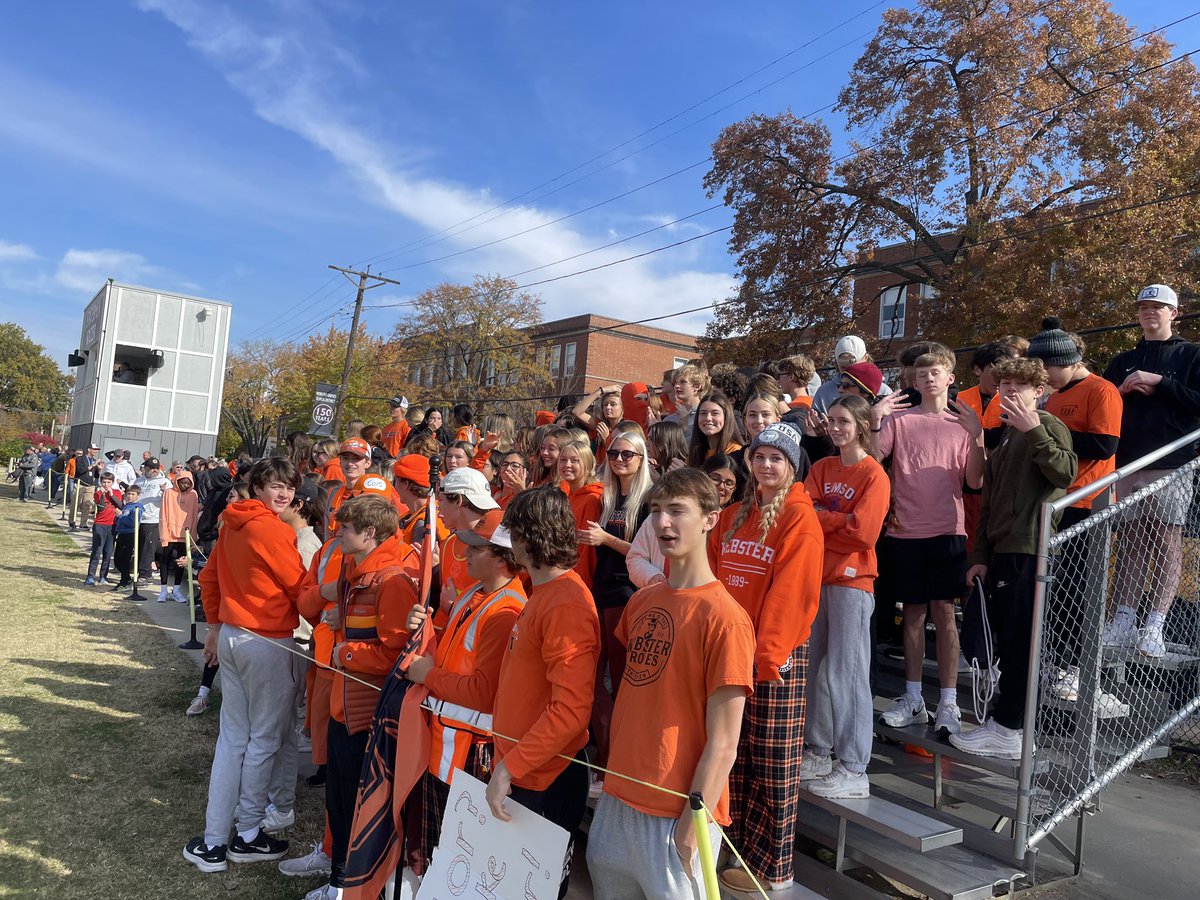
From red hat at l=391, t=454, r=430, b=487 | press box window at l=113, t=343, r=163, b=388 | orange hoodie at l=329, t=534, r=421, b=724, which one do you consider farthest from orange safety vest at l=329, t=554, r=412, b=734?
press box window at l=113, t=343, r=163, b=388

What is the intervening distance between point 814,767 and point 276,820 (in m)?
3.36

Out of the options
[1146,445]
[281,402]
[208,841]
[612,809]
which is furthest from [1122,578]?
[281,402]

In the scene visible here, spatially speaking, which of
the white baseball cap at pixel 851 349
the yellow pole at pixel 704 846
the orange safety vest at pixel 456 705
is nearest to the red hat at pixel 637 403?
the white baseball cap at pixel 851 349

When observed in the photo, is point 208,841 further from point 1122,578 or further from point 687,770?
point 1122,578

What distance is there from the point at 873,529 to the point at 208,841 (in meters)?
4.09

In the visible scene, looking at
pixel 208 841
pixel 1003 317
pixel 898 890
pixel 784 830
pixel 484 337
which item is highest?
pixel 484 337

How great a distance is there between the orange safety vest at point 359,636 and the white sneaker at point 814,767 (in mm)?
2111

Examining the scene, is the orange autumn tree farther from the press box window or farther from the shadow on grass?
the press box window

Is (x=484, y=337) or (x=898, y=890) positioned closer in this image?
(x=898, y=890)

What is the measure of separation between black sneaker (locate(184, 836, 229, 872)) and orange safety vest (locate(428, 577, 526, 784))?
2093 millimetres

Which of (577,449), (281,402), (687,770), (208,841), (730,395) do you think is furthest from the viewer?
(281,402)

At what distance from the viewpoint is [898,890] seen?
412 centimetres

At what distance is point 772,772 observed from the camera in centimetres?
366

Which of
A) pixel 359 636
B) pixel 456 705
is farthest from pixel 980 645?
pixel 359 636
